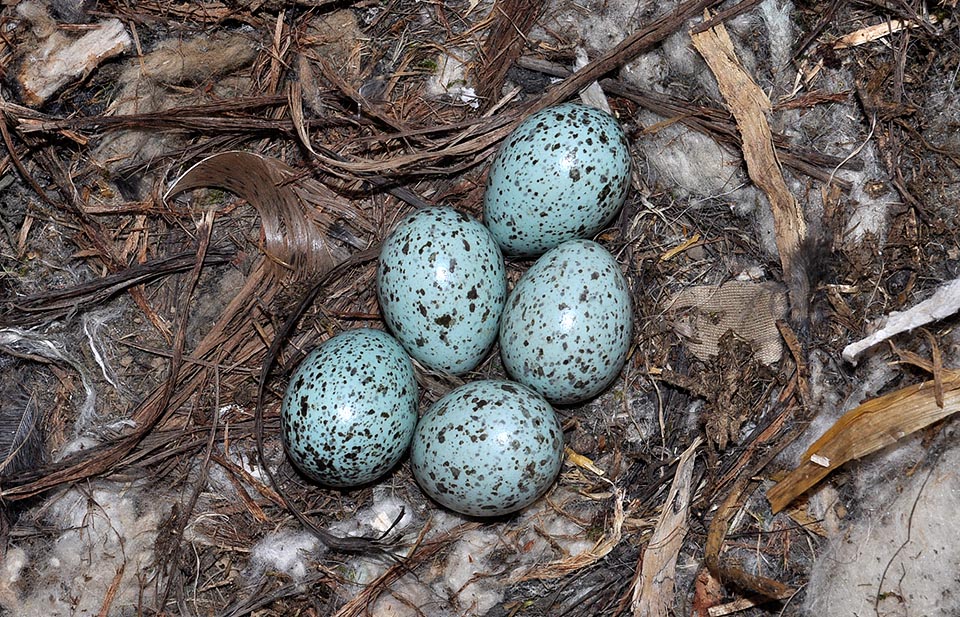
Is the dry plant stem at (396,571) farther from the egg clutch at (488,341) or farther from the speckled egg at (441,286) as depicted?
the speckled egg at (441,286)

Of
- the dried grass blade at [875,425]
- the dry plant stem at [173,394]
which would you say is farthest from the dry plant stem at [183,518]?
the dried grass blade at [875,425]

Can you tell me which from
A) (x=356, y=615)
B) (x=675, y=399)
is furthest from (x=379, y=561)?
(x=675, y=399)

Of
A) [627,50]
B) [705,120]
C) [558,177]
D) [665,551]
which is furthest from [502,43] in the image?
[665,551]

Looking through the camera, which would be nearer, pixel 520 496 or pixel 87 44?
pixel 520 496

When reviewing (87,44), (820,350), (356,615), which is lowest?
→ (356,615)

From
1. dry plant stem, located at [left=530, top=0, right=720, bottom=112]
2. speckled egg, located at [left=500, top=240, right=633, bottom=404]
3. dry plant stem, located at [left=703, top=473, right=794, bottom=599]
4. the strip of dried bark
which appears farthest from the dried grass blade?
the strip of dried bark

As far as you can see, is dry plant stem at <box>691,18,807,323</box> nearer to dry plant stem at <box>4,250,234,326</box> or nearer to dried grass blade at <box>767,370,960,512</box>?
dried grass blade at <box>767,370,960,512</box>

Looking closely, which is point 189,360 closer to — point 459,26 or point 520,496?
point 520,496
